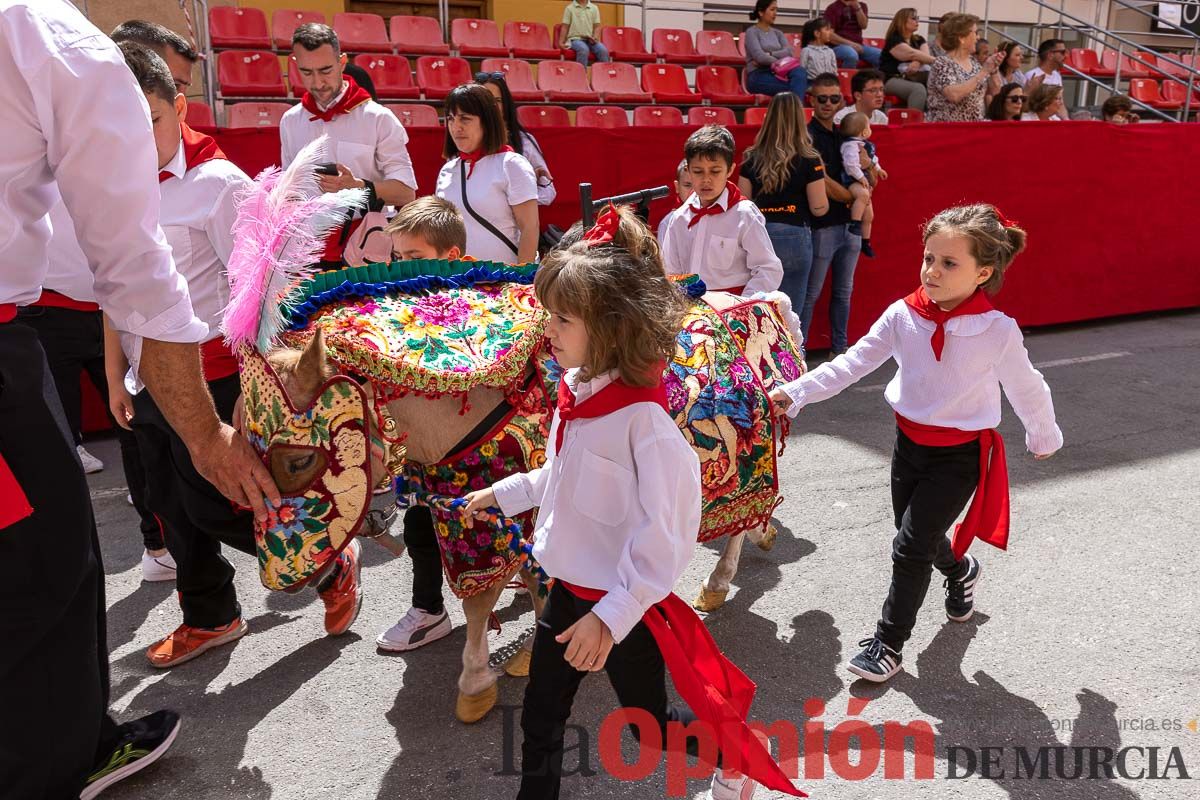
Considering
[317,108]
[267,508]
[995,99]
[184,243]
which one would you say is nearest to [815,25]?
[995,99]

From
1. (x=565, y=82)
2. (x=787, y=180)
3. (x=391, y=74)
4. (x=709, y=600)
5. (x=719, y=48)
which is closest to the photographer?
(x=709, y=600)

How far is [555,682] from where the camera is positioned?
7.27 feet

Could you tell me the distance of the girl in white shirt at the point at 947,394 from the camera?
291 cm

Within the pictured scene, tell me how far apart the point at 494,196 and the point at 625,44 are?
7.94m

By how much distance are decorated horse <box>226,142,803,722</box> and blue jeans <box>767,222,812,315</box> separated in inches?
116

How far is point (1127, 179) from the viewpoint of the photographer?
8633mm

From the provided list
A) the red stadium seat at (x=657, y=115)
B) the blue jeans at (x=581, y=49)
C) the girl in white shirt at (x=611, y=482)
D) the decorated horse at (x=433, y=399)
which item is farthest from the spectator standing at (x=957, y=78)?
the girl in white shirt at (x=611, y=482)

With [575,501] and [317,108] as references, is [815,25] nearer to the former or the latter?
[317,108]

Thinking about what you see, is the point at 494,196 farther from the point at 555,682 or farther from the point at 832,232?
the point at 832,232

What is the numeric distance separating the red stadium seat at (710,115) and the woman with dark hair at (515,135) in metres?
3.76

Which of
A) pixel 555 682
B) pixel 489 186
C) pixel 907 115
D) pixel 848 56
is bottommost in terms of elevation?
pixel 555 682

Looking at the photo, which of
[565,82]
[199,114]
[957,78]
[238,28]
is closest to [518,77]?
[565,82]

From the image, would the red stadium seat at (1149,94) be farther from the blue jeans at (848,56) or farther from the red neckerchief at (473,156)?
the red neckerchief at (473,156)

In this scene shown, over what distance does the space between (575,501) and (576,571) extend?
17 cm
